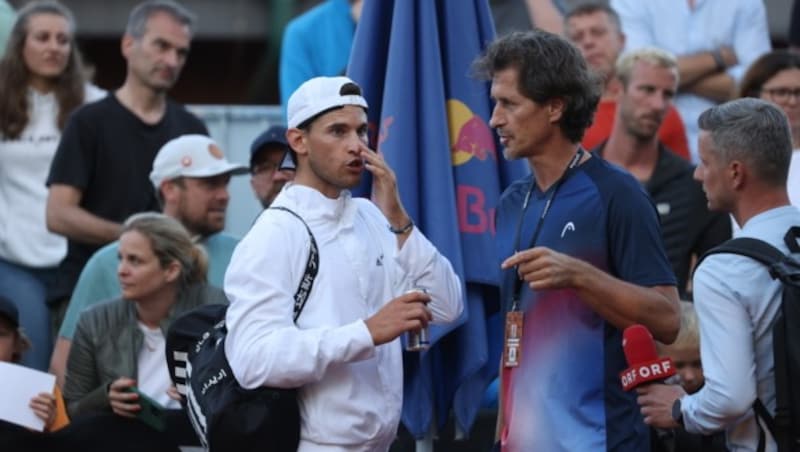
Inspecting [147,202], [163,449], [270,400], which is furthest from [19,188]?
[270,400]

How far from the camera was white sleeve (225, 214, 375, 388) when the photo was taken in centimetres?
527

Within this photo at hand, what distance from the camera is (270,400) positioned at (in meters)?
5.35

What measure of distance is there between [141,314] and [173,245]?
13.2 inches

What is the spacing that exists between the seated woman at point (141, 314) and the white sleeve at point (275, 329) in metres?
2.32

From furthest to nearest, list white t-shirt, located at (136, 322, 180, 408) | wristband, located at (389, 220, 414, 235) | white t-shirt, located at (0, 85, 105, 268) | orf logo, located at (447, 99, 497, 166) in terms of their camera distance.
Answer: white t-shirt, located at (0, 85, 105, 268) → white t-shirt, located at (136, 322, 180, 408) → orf logo, located at (447, 99, 497, 166) → wristband, located at (389, 220, 414, 235)

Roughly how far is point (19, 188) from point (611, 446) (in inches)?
189

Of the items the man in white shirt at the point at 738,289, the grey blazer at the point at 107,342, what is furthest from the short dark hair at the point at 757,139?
the grey blazer at the point at 107,342

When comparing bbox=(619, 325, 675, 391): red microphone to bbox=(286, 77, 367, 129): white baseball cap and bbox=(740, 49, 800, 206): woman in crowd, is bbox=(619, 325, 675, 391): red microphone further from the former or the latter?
bbox=(740, 49, 800, 206): woman in crowd

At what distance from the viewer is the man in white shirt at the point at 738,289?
536cm

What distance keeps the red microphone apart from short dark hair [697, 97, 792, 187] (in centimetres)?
63

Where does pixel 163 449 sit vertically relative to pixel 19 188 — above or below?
below

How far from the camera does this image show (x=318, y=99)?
5621 mm

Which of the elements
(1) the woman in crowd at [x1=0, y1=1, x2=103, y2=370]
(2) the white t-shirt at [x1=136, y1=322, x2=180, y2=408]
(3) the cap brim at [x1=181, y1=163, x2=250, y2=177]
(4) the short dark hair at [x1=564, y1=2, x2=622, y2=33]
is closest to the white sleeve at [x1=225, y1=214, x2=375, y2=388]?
(2) the white t-shirt at [x1=136, y1=322, x2=180, y2=408]

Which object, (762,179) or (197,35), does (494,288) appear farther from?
(197,35)
